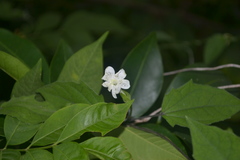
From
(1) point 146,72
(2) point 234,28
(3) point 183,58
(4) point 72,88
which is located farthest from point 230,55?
(4) point 72,88

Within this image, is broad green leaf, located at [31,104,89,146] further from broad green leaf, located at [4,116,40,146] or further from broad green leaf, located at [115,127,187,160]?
broad green leaf, located at [115,127,187,160]

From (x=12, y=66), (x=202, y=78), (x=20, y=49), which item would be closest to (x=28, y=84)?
(x=12, y=66)

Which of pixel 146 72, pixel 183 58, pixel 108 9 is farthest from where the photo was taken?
pixel 108 9

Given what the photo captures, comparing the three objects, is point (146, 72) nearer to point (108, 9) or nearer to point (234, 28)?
point (108, 9)

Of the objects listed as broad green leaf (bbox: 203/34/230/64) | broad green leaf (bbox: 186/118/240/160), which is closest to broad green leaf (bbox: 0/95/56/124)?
broad green leaf (bbox: 186/118/240/160)

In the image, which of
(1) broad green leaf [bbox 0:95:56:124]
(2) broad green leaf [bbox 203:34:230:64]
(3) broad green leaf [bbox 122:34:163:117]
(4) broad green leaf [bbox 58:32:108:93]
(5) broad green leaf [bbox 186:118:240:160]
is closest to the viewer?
(5) broad green leaf [bbox 186:118:240:160]

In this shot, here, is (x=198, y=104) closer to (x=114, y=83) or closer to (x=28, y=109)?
(x=114, y=83)

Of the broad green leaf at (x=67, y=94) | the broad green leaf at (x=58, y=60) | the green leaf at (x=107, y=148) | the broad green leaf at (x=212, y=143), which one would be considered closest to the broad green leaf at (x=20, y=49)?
the broad green leaf at (x=58, y=60)
